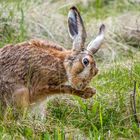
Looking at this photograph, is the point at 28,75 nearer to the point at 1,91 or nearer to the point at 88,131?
the point at 1,91

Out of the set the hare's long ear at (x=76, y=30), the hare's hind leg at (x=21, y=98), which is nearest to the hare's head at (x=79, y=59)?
the hare's long ear at (x=76, y=30)

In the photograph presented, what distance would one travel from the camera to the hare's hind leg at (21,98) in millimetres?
7539

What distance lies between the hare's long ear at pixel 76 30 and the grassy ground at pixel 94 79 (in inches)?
20.1

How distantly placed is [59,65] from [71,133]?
Answer: 3.10 feet

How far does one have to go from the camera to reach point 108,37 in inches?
411

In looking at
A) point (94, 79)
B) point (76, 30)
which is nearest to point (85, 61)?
point (76, 30)

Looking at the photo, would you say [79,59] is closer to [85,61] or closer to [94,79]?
[85,61]

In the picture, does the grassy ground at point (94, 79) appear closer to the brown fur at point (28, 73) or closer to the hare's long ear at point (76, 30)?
the brown fur at point (28, 73)

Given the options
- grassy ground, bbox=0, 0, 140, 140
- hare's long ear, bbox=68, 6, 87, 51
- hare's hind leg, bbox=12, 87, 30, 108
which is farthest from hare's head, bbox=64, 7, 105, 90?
hare's hind leg, bbox=12, 87, 30, 108

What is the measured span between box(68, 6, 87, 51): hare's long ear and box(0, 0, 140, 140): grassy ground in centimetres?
51

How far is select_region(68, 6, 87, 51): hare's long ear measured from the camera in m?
7.75

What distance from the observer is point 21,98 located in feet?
24.8

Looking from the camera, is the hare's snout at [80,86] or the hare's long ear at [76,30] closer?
the hare's snout at [80,86]

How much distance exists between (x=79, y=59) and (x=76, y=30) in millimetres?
305
